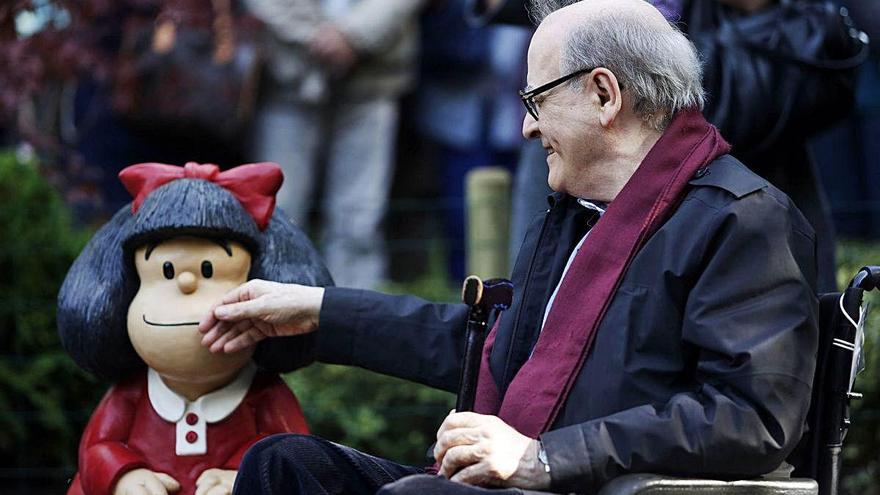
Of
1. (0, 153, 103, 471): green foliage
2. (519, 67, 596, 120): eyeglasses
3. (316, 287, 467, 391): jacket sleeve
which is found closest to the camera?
(519, 67, 596, 120): eyeglasses

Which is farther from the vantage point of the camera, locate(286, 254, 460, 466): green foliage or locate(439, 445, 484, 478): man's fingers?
locate(286, 254, 460, 466): green foliage

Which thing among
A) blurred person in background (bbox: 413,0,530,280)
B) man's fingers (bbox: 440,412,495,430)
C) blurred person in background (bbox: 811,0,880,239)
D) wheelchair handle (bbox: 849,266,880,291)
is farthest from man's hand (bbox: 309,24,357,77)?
man's fingers (bbox: 440,412,495,430)

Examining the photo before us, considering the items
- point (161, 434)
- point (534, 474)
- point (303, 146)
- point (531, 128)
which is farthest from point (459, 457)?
point (303, 146)

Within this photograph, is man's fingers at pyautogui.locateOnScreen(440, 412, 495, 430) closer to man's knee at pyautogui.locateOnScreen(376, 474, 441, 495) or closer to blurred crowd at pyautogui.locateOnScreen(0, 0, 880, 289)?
→ man's knee at pyautogui.locateOnScreen(376, 474, 441, 495)

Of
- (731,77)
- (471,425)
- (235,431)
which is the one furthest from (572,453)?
(731,77)

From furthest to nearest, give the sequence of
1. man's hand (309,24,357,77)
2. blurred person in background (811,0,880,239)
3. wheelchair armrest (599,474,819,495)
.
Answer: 1. blurred person in background (811,0,880,239)
2. man's hand (309,24,357,77)
3. wheelchair armrest (599,474,819,495)

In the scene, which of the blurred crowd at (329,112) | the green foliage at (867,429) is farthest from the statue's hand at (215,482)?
the blurred crowd at (329,112)

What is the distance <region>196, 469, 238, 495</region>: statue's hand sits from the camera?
3.68 metres

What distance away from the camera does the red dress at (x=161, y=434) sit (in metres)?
3.80

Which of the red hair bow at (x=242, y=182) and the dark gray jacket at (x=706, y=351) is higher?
the red hair bow at (x=242, y=182)

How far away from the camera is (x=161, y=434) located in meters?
3.84

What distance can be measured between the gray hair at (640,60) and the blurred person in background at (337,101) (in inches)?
178

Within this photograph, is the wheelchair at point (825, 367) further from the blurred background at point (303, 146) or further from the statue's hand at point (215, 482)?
the blurred background at point (303, 146)

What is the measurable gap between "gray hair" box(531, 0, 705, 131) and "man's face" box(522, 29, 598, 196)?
1.2 inches
